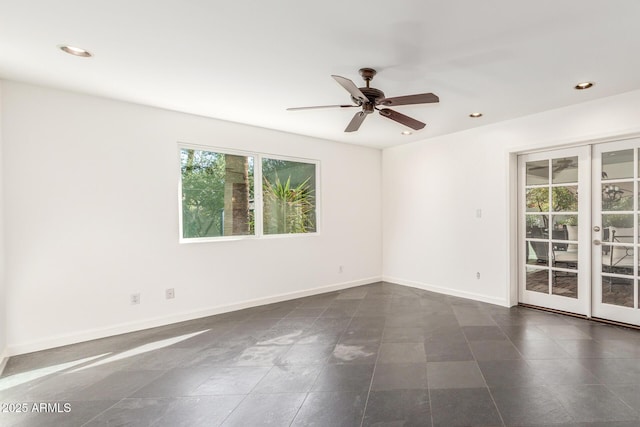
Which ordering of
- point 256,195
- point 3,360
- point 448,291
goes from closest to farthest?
→ 1. point 3,360
2. point 256,195
3. point 448,291

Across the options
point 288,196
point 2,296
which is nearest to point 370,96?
point 288,196

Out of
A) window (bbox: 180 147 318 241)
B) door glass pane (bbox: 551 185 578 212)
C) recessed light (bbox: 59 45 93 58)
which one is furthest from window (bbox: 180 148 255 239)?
door glass pane (bbox: 551 185 578 212)

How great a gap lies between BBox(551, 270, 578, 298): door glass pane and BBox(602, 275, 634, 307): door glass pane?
265mm

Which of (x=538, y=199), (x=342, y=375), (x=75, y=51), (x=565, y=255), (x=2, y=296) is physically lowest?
(x=342, y=375)

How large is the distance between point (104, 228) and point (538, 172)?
5153 mm

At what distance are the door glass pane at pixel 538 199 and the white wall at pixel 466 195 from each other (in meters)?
0.27

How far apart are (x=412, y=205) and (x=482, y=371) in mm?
3261

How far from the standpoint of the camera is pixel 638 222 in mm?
3354

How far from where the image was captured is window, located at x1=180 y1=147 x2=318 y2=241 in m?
3.98

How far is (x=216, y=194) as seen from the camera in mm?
4168

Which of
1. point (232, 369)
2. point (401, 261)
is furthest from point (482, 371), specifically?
point (401, 261)

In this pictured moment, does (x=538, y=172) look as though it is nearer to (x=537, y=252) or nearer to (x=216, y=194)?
(x=537, y=252)

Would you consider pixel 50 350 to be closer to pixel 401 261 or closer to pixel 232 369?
pixel 232 369

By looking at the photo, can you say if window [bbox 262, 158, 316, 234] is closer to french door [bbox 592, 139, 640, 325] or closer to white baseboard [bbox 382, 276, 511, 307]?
white baseboard [bbox 382, 276, 511, 307]
